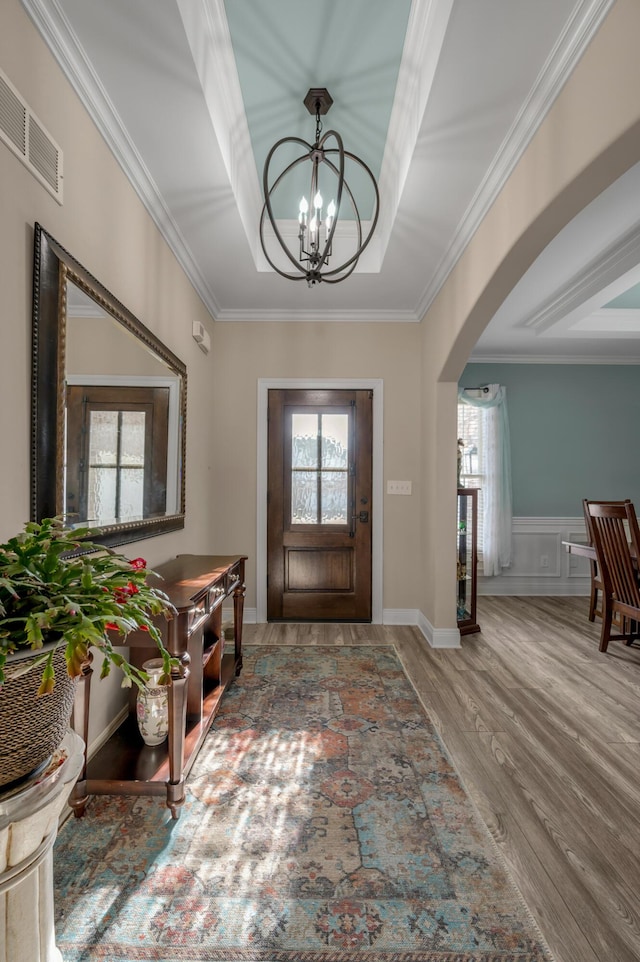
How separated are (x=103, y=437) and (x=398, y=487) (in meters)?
2.68

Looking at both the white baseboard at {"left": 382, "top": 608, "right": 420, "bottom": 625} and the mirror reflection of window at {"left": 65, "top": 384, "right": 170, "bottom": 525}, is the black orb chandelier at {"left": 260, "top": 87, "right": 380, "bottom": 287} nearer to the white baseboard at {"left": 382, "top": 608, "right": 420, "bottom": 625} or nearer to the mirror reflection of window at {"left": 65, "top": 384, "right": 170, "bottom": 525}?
the mirror reflection of window at {"left": 65, "top": 384, "right": 170, "bottom": 525}

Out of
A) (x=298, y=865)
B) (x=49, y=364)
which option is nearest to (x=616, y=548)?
(x=298, y=865)

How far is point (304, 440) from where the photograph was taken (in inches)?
167

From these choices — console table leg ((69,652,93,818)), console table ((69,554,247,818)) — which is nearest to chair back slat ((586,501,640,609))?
console table ((69,554,247,818))

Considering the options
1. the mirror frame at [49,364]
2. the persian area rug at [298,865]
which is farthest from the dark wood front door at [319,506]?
the mirror frame at [49,364]

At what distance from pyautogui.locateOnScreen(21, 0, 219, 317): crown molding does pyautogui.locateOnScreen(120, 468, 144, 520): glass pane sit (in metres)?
1.36

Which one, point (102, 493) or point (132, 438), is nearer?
point (102, 493)

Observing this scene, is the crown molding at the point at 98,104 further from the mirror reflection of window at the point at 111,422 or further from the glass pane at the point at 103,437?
the glass pane at the point at 103,437

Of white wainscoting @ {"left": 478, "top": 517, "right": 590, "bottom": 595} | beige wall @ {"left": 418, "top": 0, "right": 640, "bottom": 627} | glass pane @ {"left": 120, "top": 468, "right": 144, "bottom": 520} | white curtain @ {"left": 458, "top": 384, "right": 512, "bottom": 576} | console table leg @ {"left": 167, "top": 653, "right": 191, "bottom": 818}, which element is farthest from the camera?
white wainscoting @ {"left": 478, "top": 517, "right": 590, "bottom": 595}

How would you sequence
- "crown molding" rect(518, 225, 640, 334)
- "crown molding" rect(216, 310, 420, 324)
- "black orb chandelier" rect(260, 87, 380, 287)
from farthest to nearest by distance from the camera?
1. "crown molding" rect(216, 310, 420, 324)
2. "crown molding" rect(518, 225, 640, 334)
3. "black orb chandelier" rect(260, 87, 380, 287)

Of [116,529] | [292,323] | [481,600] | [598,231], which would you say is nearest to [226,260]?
[292,323]

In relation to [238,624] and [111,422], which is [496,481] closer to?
[238,624]

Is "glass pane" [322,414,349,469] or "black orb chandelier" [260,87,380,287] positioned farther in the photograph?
"glass pane" [322,414,349,469]

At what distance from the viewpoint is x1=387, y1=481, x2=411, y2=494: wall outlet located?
4.23m
